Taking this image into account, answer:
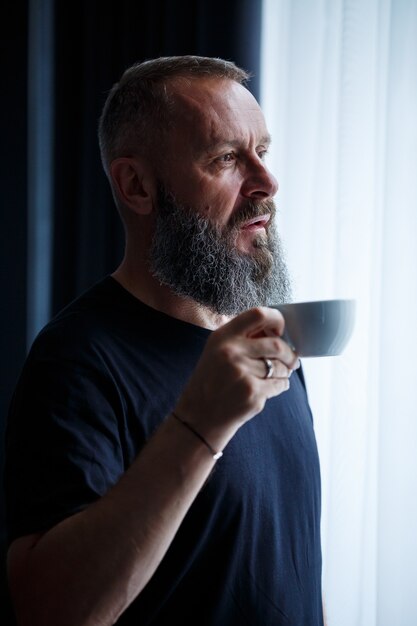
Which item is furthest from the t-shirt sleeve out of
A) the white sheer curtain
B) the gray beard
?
the white sheer curtain

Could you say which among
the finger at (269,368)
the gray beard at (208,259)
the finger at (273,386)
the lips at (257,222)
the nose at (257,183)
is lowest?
the finger at (273,386)

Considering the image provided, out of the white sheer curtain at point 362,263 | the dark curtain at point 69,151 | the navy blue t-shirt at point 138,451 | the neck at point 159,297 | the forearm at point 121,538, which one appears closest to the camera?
the forearm at point 121,538

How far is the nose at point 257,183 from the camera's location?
112 cm

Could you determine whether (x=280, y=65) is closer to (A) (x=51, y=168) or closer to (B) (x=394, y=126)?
(B) (x=394, y=126)

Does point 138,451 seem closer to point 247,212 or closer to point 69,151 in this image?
point 247,212

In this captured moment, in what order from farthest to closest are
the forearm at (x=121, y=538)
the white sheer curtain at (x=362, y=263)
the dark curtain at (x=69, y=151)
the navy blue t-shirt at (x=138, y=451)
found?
1. the dark curtain at (x=69, y=151)
2. the white sheer curtain at (x=362, y=263)
3. the navy blue t-shirt at (x=138, y=451)
4. the forearm at (x=121, y=538)

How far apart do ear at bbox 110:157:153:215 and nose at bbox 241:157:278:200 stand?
0.17 m

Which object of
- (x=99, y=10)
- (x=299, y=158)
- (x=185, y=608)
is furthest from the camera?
(x=99, y=10)

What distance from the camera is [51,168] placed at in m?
2.23

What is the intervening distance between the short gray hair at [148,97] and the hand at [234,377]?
0.53 meters

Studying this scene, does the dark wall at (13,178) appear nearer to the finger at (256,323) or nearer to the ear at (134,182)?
the ear at (134,182)

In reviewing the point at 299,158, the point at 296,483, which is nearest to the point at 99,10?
the point at 299,158

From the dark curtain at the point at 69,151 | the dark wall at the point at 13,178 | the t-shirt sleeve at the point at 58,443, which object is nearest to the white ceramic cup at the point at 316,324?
the t-shirt sleeve at the point at 58,443

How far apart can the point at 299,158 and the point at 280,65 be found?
0.87 feet
